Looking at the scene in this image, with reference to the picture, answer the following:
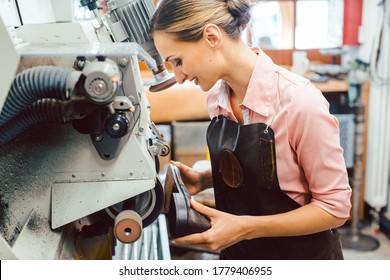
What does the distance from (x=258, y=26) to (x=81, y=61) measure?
2.46m

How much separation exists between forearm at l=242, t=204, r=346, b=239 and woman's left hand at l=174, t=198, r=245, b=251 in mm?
22

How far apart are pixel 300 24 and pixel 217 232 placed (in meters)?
2.35

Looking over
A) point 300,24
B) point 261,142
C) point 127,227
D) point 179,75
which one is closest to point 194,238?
point 127,227

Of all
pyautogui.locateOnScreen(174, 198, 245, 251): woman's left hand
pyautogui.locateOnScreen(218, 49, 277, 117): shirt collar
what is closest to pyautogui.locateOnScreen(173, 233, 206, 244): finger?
pyautogui.locateOnScreen(174, 198, 245, 251): woman's left hand

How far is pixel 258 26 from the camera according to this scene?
3055mm

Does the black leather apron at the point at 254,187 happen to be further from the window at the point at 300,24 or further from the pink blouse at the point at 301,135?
the window at the point at 300,24

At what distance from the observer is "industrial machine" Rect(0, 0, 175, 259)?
70 cm

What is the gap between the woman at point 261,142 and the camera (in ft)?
3.18

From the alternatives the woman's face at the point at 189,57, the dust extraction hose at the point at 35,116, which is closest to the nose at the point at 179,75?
the woman's face at the point at 189,57

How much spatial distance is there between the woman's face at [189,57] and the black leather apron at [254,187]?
0.17 metres

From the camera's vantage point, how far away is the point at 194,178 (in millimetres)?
1307

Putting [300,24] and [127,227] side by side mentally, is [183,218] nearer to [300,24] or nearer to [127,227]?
[127,227]

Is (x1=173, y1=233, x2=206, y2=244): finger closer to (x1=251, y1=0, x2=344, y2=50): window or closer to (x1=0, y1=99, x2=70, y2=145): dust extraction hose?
(x1=0, y1=99, x2=70, y2=145): dust extraction hose

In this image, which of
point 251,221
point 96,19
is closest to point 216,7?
point 96,19
